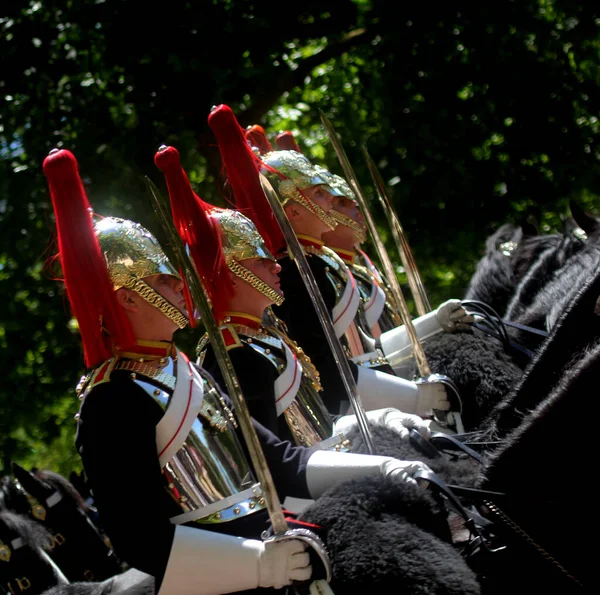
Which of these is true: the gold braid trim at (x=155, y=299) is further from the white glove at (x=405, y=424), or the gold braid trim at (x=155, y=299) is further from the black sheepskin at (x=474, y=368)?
the black sheepskin at (x=474, y=368)

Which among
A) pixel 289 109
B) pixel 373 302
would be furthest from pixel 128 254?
pixel 289 109

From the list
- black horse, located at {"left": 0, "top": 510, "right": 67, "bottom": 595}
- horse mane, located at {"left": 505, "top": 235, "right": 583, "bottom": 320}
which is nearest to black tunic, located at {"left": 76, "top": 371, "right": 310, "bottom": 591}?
black horse, located at {"left": 0, "top": 510, "right": 67, "bottom": 595}

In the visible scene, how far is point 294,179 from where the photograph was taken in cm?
416

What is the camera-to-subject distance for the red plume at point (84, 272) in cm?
278

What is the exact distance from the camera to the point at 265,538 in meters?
2.52

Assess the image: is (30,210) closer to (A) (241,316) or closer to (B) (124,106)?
(B) (124,106)

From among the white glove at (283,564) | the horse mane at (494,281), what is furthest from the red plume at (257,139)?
the white glove at (283,564)

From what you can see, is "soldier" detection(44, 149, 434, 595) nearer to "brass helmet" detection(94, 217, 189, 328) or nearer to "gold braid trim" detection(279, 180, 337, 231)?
"brass helmet" detection(94, 217, 189, 328)

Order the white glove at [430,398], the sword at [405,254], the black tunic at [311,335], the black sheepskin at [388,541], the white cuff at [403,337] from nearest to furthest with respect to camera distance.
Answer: the black sheepskin at [388,541] < the black tunic at [311,335] < the white glove at [430,398] < the white cuff at [403,337] < the sword at [405,254]

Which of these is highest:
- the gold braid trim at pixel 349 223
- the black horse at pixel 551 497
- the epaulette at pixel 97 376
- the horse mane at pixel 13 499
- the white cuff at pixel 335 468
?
the gold braid trim at pixel 349 223

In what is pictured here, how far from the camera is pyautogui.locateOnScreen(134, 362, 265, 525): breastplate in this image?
105 inches

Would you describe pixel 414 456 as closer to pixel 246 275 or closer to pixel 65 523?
pixel 246 275

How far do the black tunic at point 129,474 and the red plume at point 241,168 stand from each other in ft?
4.46

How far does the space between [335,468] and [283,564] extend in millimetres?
415
